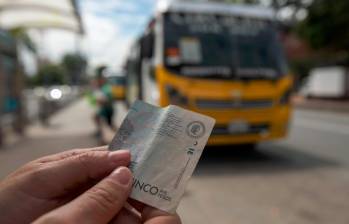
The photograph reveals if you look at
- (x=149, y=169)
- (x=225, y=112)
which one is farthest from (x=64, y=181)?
(x=225, y=112)

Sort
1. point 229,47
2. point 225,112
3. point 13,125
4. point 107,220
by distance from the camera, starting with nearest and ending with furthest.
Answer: point 107,220
point 225,112
point 229,47
point 13,125

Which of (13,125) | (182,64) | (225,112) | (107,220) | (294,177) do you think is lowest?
(13,125)

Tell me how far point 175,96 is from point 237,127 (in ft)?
3.72

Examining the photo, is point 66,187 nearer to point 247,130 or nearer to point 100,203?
point 100,203

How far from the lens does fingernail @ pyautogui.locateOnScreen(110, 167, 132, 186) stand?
4.03 ft

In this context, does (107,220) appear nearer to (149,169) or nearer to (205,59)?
(149,169)

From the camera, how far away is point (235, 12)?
8.34 meters

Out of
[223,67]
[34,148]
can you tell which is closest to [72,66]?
[34,148]

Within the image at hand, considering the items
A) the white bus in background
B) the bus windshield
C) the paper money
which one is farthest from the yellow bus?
the white bus in background

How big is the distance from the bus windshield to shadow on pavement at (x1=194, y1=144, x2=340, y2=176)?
1466 millimetres

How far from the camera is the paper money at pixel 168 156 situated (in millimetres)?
1256

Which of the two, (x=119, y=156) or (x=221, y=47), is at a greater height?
(x=119, y=156)

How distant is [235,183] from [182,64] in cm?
228

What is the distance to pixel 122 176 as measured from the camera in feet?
4.05
